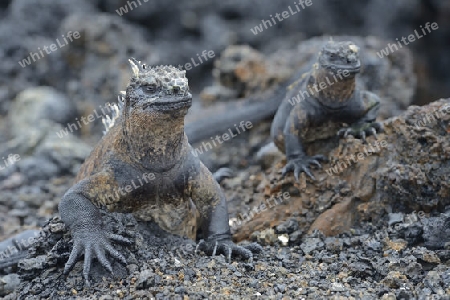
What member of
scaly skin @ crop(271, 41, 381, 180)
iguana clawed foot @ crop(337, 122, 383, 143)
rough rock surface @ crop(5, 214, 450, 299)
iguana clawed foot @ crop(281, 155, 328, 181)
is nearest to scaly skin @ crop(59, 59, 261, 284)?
rough rock surface @ crop(5, 214, 450, 299)

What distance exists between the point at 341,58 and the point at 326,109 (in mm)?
579

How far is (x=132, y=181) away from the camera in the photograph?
480 centimetres

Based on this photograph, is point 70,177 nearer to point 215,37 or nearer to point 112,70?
point 112,70

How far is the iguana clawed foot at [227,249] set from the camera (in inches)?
190

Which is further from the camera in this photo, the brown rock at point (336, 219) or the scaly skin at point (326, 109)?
the scaly skin at point (326, 109)

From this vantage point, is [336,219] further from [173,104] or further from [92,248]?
[92,248]

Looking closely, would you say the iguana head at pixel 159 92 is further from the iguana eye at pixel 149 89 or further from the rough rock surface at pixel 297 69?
the rough rock surface at pixel 297 69

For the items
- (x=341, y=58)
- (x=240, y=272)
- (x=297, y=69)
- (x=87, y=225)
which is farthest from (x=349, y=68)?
(x=297, y=69)

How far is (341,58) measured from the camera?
A: 5672mm

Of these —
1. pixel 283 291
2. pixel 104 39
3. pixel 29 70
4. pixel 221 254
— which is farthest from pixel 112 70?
pixel 283 291

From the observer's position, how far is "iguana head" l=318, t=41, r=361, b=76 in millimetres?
5621

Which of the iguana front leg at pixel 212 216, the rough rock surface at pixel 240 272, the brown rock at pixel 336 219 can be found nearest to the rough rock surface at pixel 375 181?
the brown rock at pixel 336 219

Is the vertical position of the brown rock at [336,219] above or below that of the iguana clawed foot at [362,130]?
below

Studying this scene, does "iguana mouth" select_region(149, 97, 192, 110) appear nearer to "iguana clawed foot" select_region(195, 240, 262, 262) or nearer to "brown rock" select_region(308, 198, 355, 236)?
"iguana clawed foot" select_region(195, 240, 262, 262)
